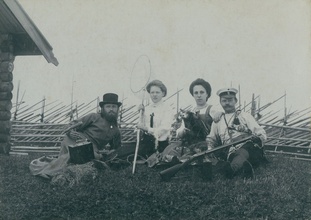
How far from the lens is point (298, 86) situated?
517 centimetres

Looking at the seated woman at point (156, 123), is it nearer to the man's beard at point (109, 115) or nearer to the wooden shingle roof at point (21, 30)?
the man's beard at point (109, 115)

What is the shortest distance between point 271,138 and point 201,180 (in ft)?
9.23

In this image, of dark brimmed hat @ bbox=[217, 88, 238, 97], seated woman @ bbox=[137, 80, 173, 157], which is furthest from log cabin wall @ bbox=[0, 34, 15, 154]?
dark brimmed hat @ bbox=[217, 88, 238, 97]

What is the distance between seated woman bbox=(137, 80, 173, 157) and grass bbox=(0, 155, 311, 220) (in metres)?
1.06

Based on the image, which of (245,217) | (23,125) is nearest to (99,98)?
(23,125)

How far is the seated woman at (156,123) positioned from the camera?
5.64 meters

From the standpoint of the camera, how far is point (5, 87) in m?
6.20

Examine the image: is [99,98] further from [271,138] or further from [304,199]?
[304,199]

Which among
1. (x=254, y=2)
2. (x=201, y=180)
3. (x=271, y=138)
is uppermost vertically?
(x=254, y=2)

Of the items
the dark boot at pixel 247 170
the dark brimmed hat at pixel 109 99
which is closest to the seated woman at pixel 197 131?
the dark boot at pixel 247 170

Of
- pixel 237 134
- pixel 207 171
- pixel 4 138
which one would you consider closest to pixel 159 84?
pixel 237 134

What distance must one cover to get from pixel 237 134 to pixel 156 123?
136 centimetres

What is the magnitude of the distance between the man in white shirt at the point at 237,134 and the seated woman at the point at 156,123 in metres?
0.81

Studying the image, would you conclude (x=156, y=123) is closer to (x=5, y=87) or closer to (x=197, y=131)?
(x=197, y=131)
